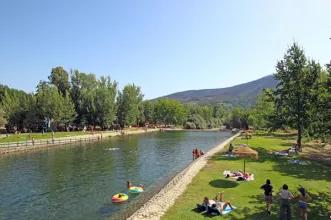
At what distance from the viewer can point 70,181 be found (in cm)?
2817

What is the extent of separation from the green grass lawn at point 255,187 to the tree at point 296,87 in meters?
8.79

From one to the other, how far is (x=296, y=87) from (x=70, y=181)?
34285 mm

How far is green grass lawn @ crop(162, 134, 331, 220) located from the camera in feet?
50.9

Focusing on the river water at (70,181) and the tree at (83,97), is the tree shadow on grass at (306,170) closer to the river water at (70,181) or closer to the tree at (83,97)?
the river water at (70,181)

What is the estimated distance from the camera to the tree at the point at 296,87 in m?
37.9

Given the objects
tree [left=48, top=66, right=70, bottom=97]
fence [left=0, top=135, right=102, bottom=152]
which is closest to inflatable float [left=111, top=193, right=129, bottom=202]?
fence [left=0, top=135, right=102, bottom=152]

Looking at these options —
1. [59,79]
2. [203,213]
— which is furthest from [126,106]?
[203,213]

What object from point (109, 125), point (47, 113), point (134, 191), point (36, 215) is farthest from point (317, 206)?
point (109, 125)

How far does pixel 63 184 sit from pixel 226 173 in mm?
16943

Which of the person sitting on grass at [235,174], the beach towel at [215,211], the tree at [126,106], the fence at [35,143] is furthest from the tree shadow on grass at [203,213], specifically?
the tree at [126,106]

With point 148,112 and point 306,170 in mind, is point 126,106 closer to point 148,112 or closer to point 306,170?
point 148,112

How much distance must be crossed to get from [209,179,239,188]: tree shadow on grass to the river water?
6576 mm

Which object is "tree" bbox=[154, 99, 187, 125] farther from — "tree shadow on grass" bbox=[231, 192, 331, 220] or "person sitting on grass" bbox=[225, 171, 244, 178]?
"tree shadow on grass" bbox=[231, 192, 331, 220]

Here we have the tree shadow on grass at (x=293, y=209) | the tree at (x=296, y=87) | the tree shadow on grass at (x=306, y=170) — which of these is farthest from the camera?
the tree at (x=296, y=87)
